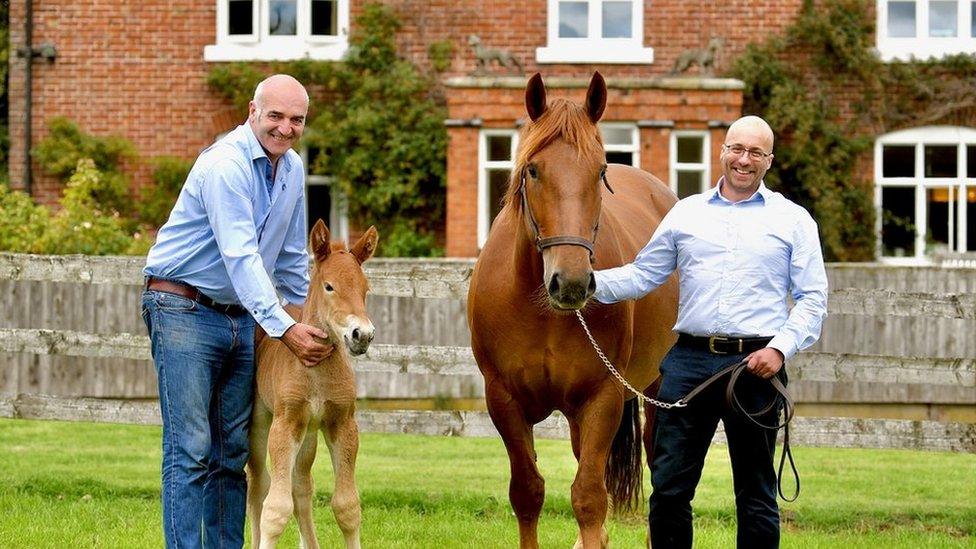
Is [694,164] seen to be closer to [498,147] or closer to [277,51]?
[498,147]

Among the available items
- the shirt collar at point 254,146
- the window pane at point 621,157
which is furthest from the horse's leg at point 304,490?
the window pane at point 621,157

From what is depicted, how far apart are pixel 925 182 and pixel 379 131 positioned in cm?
806

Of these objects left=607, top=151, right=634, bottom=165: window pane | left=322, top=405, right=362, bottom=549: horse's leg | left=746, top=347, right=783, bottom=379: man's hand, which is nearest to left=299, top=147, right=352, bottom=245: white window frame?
left=607, top=151, right=634, bottom=165: window pane

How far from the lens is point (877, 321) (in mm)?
14109

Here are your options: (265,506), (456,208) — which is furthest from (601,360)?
(456,208)

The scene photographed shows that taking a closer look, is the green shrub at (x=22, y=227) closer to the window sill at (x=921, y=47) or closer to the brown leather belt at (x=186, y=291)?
the brown leather belt at (x=186, y=291)

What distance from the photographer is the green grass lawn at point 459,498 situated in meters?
7.66

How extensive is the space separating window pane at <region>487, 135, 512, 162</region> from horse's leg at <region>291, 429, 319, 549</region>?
1420 centimetres

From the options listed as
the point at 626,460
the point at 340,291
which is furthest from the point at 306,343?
the point at 626,460

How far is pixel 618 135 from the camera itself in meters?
20.0

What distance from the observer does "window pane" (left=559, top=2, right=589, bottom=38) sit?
829 inches

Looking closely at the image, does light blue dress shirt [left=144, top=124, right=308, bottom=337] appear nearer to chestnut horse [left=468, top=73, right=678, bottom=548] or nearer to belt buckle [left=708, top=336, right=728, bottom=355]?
chestnut horse [left=468, top=73, right=678, bottom=548]

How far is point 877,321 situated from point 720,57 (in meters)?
7.64

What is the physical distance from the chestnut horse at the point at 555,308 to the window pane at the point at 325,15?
595 inches
